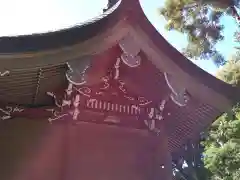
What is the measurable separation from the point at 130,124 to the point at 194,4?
28.4 ft

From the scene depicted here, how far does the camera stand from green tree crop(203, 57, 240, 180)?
12289 mm

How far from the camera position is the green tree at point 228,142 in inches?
484

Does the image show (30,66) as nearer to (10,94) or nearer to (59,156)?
(10,94)

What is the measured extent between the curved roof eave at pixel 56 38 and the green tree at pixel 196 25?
28.7 ft

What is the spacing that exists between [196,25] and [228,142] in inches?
154

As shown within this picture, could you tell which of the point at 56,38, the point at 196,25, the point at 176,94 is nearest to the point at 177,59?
the point at 176,94

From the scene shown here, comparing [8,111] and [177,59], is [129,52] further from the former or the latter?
[8,111]

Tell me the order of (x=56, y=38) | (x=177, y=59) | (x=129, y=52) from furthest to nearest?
(x=177, y=59) < (x=129, y=52) < (x=56, y=38)

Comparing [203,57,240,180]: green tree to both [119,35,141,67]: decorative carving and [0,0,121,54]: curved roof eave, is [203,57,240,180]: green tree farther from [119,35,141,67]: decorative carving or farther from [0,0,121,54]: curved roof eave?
[0,0,121,54]: curved roof eave

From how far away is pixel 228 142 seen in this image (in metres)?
12.6

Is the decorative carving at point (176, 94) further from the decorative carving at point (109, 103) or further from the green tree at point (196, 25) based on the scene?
the green tree at point (196, 25)

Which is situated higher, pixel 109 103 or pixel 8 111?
pixel 109 103

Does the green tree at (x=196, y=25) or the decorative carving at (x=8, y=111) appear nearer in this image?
the decorative carving at (x=8, y=111)

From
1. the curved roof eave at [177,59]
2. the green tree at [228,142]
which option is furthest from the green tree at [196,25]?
the curved roof eave at [177,59]
